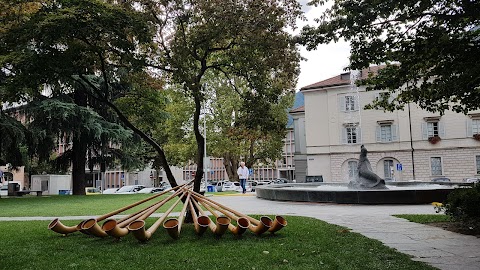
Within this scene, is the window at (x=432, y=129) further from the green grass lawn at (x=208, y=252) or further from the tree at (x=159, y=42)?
the green grass lawn at (x=208, y=252)

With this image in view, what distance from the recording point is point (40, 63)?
8977 mm

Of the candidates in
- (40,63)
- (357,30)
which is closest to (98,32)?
(40,63)

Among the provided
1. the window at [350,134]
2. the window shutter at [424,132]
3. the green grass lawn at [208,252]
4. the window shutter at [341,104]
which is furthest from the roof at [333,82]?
the green grass lawn at [208,252]

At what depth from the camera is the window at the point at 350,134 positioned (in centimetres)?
4638

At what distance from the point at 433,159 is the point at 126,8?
40585 millimetres

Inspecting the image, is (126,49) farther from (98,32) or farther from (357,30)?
(357,30)

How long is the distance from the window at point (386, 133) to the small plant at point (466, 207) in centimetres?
3683

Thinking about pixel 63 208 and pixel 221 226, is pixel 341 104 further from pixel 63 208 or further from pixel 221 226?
pixel 221 226

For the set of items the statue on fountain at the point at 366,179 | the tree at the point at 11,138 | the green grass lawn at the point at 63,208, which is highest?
the tree at the point at 11,138

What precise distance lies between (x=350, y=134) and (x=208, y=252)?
4166 centimetres

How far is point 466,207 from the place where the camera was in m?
9.33

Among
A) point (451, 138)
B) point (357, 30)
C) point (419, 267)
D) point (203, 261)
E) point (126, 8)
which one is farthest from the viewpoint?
point (451, 138)

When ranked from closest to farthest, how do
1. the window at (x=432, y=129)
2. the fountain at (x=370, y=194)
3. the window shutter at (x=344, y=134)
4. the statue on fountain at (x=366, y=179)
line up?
the fountain at (x=370, y=194) < the statue on fountain at (x=366, y=179) < the window at (x=432, y=129) < the window shutter at (x=344, y=134)

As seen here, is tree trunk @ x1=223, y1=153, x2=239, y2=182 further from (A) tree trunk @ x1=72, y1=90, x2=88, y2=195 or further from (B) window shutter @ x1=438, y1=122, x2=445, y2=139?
(B) window shutter @ x1=438, y1=122, x2=445, y2=139
